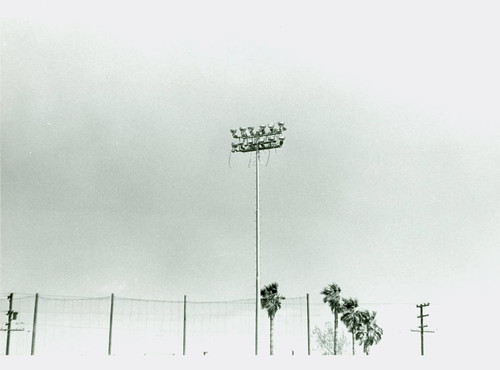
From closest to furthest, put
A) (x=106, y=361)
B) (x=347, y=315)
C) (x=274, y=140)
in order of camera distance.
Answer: (x=106, y=361), (x=274, y=140), (x=347, y=315)

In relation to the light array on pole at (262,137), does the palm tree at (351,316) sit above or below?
below

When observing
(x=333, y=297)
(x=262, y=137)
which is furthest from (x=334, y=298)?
(x=262, y=137)

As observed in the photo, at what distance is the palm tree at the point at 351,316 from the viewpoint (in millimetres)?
56031

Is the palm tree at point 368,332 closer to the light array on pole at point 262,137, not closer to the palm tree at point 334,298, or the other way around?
the palm tree at point 334,298

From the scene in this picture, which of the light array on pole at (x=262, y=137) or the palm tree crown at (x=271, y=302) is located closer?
the light array on pole at (x=262, y=137)

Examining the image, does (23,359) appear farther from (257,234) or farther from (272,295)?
(272,295)

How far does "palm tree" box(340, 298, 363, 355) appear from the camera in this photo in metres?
56.0

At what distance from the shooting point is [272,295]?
59375 mm

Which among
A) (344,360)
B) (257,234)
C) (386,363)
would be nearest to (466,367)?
(386,363)

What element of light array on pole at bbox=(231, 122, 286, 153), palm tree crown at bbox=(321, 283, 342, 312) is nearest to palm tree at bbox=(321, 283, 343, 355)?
palm tree crown at bbox=(321, 283, 342, 312)

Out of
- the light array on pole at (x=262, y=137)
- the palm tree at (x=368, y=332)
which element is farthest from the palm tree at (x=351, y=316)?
the light array on pole at (x=262, y=137)

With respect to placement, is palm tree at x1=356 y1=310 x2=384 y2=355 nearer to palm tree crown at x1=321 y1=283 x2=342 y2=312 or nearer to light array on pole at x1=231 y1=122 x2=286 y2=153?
palm tree crown at x1=321 y1=283 x2=342 y2=312

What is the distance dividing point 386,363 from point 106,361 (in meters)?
8.31

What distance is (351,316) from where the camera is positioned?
5619cm
